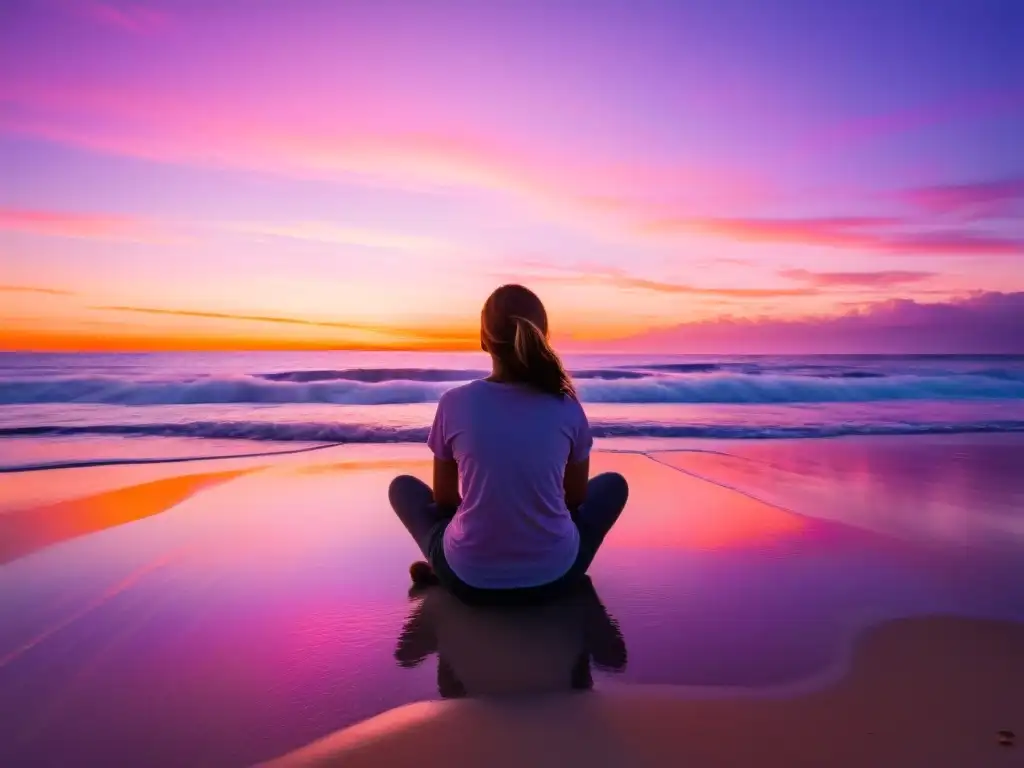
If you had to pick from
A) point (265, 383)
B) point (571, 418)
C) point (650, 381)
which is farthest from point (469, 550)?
point (650, 381)

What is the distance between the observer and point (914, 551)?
3.82 metres

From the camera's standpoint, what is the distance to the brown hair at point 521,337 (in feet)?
8.40

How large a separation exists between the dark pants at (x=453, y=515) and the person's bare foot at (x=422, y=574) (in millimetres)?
159

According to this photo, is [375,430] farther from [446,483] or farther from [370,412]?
[446,483]

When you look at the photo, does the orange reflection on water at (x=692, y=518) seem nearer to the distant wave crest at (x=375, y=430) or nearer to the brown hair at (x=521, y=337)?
the brown hair at (x=521, y=337)

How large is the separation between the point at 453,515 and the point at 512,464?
541mm

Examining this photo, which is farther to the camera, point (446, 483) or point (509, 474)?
point (446, 483)

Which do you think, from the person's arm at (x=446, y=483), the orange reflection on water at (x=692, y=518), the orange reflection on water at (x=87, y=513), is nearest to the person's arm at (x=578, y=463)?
the person's arm at (x=446, y=483)

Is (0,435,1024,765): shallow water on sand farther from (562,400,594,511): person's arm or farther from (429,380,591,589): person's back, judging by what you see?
(562,400,594,511): person's arm

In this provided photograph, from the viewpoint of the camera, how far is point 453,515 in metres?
3.01

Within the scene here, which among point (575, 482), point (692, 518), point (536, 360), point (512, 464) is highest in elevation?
point (536, 360)

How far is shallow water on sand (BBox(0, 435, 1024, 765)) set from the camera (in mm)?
2107

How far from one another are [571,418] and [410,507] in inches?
38.1

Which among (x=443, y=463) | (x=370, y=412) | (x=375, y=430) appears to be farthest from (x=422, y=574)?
(x=370, y=412)
